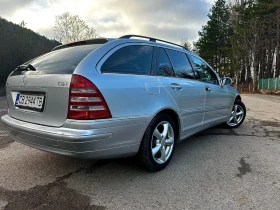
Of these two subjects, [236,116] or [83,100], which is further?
[236,116]

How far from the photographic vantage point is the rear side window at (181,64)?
11.2ft

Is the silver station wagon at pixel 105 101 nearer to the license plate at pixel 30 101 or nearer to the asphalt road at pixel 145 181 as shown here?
the license plate at pixel 30 101

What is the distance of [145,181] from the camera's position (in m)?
2.69

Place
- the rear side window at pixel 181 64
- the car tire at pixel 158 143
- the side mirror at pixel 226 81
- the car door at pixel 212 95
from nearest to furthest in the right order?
the car tire at pixel 158 143
the rear side window at pixel 181 64
the car door at pixel 212 95
the side mirror at pixel 226 81

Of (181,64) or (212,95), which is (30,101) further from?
(212,95)

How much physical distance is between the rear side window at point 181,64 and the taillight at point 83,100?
1.52 metres

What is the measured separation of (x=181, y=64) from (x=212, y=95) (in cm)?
97

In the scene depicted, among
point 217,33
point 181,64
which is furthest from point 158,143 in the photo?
point 217,33

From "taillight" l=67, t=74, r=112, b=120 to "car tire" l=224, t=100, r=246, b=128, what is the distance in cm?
400

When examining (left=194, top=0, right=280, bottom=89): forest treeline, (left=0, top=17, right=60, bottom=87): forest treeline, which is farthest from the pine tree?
(left=0, top=17, right=60, bottom=87): forest treeline

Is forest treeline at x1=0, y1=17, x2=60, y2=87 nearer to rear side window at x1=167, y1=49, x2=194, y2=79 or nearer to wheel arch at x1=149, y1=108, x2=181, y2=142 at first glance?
rear side window at x1=167, y1=49, x2=194, y2=79

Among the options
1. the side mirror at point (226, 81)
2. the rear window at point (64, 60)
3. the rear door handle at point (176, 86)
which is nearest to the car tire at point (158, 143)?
the rear door handle at point (176, 86)

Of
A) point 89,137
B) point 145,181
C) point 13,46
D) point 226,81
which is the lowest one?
point 145,181

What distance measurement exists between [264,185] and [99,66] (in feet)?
7.39
